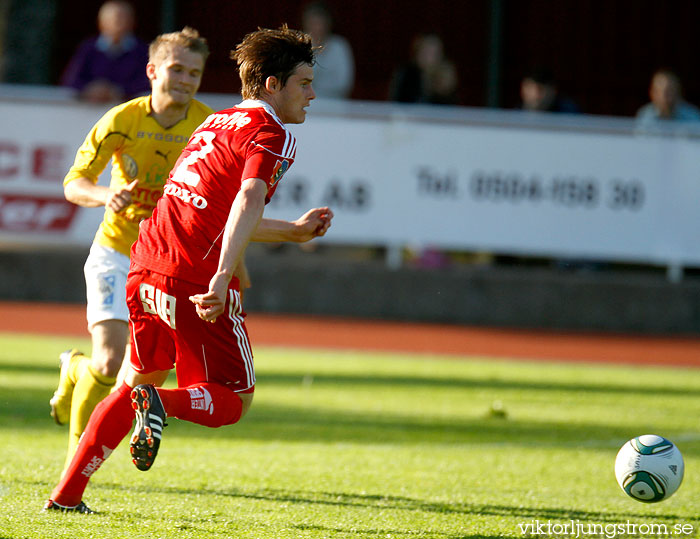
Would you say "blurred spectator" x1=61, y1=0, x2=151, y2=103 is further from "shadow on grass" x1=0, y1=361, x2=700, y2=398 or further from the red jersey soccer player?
the red jersey soccer player

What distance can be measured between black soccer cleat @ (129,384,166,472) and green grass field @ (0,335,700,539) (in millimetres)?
484

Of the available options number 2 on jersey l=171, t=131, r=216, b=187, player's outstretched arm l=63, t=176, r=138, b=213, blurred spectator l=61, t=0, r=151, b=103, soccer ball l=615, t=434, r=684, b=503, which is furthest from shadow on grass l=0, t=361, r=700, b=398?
number 2 on jersey l=171, t=131, r=216, b=187

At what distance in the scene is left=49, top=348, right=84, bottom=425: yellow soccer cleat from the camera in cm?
618

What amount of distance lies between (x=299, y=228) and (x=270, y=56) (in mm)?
713

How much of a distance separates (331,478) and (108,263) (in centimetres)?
164

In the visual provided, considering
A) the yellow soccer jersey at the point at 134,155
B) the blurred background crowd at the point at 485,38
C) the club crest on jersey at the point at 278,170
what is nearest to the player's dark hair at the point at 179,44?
→ the yellow soccer jersey at the point at 134,155

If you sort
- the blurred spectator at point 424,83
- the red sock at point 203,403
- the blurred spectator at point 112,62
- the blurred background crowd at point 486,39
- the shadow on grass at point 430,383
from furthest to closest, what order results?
1. the blurred background crowd at point 486,39
2. the blurred spectator at point 424,83
3. the blurred spectator at point 112,62
4. the shadow on grass at point 430,383
5. the red sock at point 203,403

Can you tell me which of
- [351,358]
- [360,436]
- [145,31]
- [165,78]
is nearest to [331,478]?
[360,436]

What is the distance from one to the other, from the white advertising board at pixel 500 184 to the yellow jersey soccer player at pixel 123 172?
766cm

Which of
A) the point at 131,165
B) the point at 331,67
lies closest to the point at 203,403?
the point at 131,165

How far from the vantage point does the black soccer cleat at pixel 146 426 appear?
445cm

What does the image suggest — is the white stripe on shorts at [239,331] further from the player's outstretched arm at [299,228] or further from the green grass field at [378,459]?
the green grass field at [378,459]

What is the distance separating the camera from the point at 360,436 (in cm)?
775

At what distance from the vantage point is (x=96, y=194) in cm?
555
